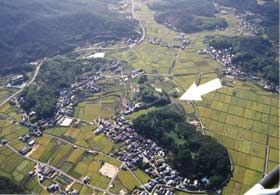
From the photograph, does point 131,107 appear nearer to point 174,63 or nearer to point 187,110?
point 187,110

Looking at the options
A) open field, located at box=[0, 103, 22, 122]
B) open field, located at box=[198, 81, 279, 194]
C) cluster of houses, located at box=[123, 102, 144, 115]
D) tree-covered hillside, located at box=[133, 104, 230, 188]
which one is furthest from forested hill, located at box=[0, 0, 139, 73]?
tree-covered hillside, located at box=[133, 104, 230, 188]

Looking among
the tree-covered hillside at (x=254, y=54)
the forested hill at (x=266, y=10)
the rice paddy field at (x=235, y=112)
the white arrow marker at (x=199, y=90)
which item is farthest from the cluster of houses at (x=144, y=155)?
the forested hill at (x=266, y=10)

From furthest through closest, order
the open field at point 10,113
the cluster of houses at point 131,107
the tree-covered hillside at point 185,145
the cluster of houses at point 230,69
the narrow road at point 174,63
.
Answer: the narrow road at point 174,63 → the cluster of houses at point 230,69 → the open field at point 10,113 → the cluster of houses at point 131,107 → the tree-covered hillside at point 185,145

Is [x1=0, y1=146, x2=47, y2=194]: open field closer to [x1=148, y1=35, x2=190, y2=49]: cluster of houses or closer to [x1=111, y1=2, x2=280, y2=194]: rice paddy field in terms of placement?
[x1=111, y1=2, x2=280, y2=194]: rice paddy field

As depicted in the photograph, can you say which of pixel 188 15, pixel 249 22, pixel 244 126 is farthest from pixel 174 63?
pixel 249 22

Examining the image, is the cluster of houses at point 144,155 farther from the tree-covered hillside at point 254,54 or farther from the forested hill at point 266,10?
the forested hill at point 266,10

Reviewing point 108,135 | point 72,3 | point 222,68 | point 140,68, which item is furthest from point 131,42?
point 108,135

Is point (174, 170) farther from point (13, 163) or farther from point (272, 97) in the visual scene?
point (272, 97)
